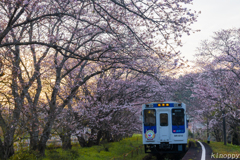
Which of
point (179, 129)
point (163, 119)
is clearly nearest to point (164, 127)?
point (163, 119)

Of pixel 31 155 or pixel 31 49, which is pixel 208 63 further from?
pixel 31 155

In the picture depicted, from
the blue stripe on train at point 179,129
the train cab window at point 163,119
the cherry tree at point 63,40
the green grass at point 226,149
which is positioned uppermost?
the cherry tree at point 63,40

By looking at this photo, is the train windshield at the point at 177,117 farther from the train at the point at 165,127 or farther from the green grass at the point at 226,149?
the green grass at the point at 226,149

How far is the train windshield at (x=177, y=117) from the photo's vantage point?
A: 573 inches

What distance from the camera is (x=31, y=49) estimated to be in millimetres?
13602

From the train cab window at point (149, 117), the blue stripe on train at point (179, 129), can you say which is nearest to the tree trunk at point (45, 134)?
the train cab window at point (149, 117)

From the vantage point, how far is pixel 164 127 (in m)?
14.6

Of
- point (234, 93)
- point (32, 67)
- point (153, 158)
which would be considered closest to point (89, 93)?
point (32, 67)

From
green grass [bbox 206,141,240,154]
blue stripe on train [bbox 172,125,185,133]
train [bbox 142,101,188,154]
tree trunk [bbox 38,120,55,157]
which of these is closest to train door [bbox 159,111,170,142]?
train [bbox 142,101,188,154]

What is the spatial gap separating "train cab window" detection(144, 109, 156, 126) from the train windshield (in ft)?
3.65

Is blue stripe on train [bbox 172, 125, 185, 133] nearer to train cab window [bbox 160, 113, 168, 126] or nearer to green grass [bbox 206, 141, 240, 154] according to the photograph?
train cab window [bbox 160, 113, 168, 126]

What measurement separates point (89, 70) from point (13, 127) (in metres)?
9.51

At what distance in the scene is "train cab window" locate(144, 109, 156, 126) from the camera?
48.4ft

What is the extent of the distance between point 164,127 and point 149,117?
39.3 inches
